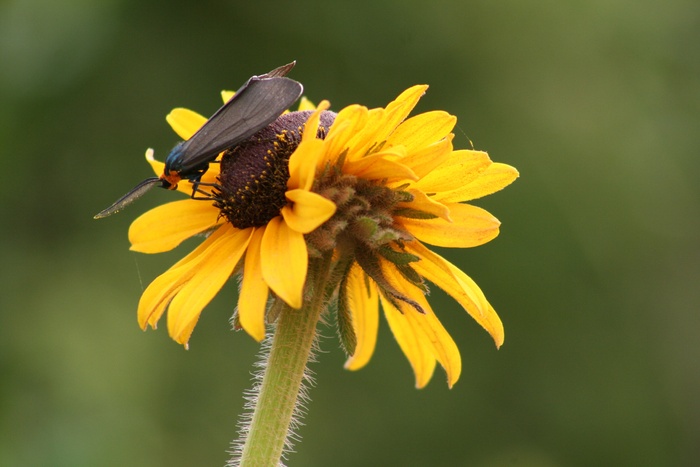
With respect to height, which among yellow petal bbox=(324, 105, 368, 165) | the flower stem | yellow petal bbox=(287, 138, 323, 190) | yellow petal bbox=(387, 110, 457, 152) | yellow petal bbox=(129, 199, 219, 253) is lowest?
the flower stem

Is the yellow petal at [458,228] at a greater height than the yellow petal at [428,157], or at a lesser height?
lesser

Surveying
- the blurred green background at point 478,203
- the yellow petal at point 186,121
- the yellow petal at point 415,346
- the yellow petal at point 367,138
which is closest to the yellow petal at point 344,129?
the yellow petal at point 367,138

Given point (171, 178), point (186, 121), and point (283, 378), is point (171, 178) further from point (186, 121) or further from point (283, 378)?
point (283, 378)

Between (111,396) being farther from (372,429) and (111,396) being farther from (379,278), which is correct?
(379,278)

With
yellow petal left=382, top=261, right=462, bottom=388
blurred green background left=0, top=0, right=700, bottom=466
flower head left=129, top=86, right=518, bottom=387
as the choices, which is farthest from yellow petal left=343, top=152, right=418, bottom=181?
blurred green background left=0, top=0, right=700, bottom=466

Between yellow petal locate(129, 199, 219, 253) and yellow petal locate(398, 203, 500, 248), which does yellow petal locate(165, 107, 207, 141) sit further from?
yellow petal locate(398, 203, 500, 248)

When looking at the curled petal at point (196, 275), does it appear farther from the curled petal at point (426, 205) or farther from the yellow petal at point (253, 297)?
the curled petal at point (426, 205)
